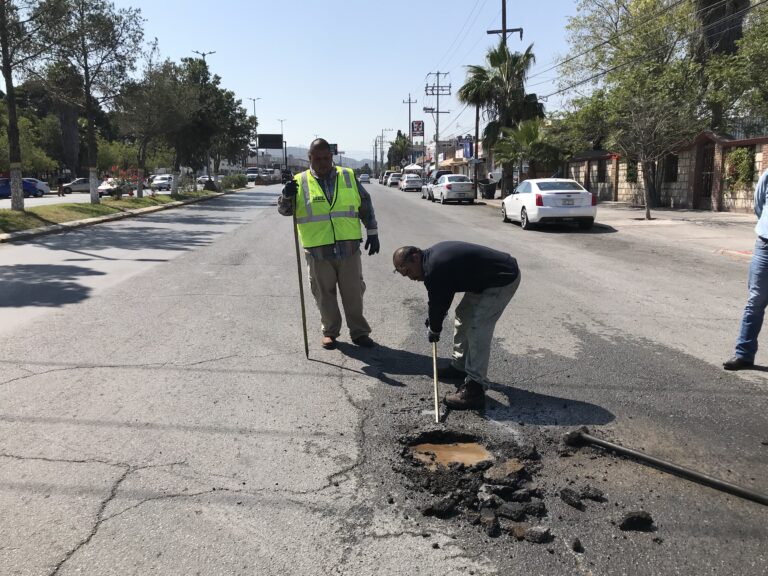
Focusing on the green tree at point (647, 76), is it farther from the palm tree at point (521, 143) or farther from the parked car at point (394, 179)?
the parked car at point (394, 179)

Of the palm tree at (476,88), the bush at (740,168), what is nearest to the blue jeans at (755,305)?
the bush at (740,168)

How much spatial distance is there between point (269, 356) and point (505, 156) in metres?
27.1

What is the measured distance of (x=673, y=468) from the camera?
3.45m

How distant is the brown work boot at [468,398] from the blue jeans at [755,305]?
2417mm

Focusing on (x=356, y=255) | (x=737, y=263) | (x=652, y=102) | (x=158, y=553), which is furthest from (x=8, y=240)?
(x=652, y=102)

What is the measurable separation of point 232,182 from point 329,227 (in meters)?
53.5

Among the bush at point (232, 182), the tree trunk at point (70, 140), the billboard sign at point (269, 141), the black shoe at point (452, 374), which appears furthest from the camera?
the billboard sign at point (269, 141)

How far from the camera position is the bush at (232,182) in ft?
175

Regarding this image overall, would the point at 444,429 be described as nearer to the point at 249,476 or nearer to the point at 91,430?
the point at 249,476

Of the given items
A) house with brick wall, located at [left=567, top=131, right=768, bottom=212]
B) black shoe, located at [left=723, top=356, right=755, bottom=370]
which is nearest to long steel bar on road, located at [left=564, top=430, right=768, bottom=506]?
black shoe, located at [left=723, top=356, right=755, bottom=370]

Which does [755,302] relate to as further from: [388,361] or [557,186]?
[557,186]

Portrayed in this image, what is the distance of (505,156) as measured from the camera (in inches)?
1219

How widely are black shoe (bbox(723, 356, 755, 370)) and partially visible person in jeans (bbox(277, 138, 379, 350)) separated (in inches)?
119

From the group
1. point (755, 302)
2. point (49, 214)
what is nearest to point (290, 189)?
point (755, 302)
